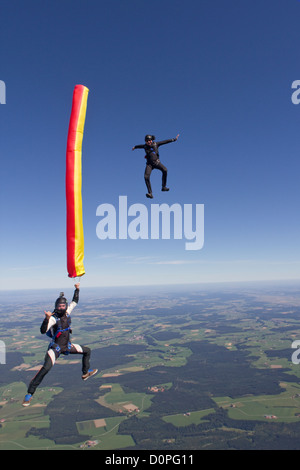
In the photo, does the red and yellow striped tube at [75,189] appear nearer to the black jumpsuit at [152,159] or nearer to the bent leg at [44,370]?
the black jumpsuit at [152,159]

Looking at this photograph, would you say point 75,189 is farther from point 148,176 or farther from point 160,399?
point 160,399

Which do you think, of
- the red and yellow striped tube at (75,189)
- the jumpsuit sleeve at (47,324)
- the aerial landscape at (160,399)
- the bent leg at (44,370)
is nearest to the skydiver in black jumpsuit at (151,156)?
the red and yellow striped tube at (75,189)

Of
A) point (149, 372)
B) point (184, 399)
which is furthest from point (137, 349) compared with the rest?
point (184, 399)

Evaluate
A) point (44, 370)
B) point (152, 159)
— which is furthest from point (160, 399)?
point (152, 159)

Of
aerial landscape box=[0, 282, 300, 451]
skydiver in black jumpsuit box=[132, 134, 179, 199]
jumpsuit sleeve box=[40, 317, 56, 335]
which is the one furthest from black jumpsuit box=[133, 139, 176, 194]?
aerial landscape box=[0, 282, 300, 451]

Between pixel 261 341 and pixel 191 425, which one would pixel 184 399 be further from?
pixel 261 341
